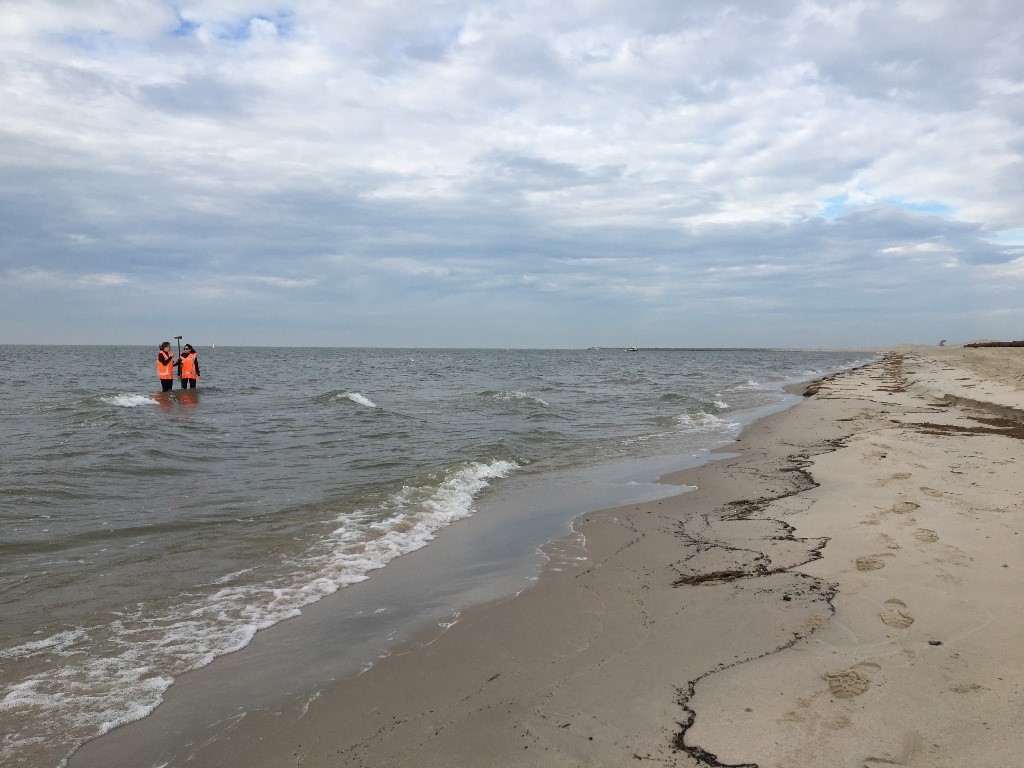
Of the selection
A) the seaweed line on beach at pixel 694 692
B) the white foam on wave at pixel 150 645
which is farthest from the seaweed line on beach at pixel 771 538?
the white foam on wave at pixel 150 645

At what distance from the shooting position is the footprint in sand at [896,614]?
375cm

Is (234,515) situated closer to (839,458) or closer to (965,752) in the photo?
(965,752)

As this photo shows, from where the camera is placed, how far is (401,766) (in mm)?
2773

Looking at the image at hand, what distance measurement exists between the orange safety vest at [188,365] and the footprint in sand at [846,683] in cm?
2569

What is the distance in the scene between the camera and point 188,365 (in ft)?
80.4

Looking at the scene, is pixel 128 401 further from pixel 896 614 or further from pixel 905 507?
pixel 896 614

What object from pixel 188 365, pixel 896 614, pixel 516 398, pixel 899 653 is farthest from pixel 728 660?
pixel 188 365

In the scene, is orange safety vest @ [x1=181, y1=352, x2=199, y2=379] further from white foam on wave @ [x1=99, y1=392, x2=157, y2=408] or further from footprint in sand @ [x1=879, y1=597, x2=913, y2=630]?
footprint in sand @ [x1=879, y1=597, x2=913, y2=630]

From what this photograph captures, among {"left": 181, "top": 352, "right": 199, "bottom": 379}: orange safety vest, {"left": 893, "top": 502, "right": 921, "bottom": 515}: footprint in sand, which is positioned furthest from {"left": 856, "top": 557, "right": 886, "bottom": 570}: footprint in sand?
{"left": 181, "top": 352, "right": 199, "bottom": 379}: orange safety vest

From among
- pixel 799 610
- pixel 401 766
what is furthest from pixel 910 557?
pixel 401 766

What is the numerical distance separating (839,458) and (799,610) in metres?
6.48

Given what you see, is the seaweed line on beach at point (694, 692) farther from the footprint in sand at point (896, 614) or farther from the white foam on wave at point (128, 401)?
the white foam on wave at point (128, 401)

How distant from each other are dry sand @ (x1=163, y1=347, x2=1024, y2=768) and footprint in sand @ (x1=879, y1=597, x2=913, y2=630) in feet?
0.05

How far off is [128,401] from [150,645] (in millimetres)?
19494
